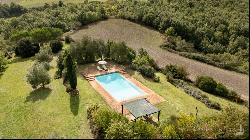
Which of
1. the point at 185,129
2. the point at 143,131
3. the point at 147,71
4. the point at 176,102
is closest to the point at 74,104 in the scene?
the point at 176,102

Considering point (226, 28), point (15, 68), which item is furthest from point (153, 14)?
point (15, 68)

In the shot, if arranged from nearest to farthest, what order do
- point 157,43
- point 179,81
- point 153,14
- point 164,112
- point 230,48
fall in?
point 164,112, point 179,81, point 230,48, point 157,43, point 153,14

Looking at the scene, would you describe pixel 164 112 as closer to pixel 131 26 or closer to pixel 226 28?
pixel 226 28

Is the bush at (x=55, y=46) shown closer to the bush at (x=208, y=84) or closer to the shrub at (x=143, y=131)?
the bush at (x=208, y=84)

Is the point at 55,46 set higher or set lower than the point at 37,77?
lower

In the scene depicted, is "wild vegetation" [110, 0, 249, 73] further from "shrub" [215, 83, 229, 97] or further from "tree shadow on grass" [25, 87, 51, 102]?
"tree shadow on grass" [25, 87, 51, 102]

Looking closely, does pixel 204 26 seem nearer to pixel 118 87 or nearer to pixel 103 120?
pixel 118 87
